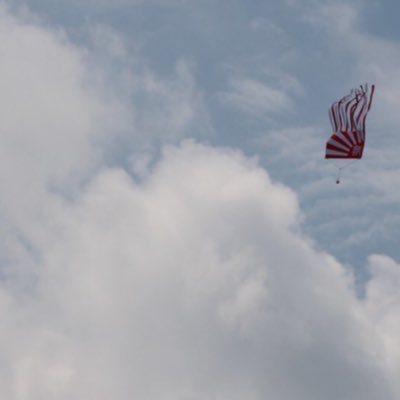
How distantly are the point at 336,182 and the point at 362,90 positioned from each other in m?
16.2

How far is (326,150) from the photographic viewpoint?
63.4 meters

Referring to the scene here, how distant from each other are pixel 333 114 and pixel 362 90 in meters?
4.43

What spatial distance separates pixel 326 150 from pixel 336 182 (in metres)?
12.0

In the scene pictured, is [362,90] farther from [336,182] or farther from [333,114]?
[336,182]

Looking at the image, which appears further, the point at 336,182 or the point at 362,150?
the point at 362,150

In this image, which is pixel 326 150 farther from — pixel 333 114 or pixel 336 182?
pixel 336 182

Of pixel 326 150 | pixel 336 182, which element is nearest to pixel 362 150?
pixel 326 150

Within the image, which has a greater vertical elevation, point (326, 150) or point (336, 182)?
point (326, 150)

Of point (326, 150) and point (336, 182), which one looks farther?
point (326, 150)

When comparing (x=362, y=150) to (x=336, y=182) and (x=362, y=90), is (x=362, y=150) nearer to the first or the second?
(x=362, y=90)

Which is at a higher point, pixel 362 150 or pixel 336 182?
pixel 362 150

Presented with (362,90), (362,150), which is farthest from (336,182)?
(362,90)

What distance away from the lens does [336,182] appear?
52281 mm

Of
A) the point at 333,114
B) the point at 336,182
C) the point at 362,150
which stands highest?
the point at 333,114
